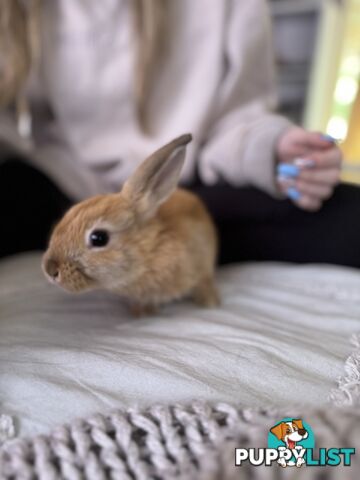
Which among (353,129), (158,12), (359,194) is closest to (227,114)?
(158,12)

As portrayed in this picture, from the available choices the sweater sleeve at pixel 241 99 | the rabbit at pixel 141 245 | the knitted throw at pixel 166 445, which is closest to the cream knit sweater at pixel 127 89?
the sweater sleeve at pixel 241 99

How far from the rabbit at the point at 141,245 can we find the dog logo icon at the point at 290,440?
1.08 feet

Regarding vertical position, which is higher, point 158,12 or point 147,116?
point 158,12

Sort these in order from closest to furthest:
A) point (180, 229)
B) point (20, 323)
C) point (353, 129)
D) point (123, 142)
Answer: point (20, 323), point (180, 229), point (123, 142), point (353, 129)

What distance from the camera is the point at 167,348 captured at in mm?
521

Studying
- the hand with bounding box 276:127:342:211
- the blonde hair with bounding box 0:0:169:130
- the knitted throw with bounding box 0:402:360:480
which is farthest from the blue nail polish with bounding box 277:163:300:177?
the knitted throw with bounding box 0:402:360:480

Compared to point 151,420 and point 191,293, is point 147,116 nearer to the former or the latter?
point 191,293

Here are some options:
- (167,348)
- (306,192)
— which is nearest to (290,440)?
(167,348)

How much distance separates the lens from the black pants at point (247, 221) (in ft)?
2.82

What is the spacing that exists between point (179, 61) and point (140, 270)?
2.13 feet

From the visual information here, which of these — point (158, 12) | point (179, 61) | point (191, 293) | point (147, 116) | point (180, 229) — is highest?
point (158, 12)

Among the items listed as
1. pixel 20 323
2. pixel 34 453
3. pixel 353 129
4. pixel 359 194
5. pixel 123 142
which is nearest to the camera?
pixel 34 453

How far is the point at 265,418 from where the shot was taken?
37 centimetres

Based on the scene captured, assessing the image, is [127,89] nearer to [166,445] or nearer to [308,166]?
[308,166]
